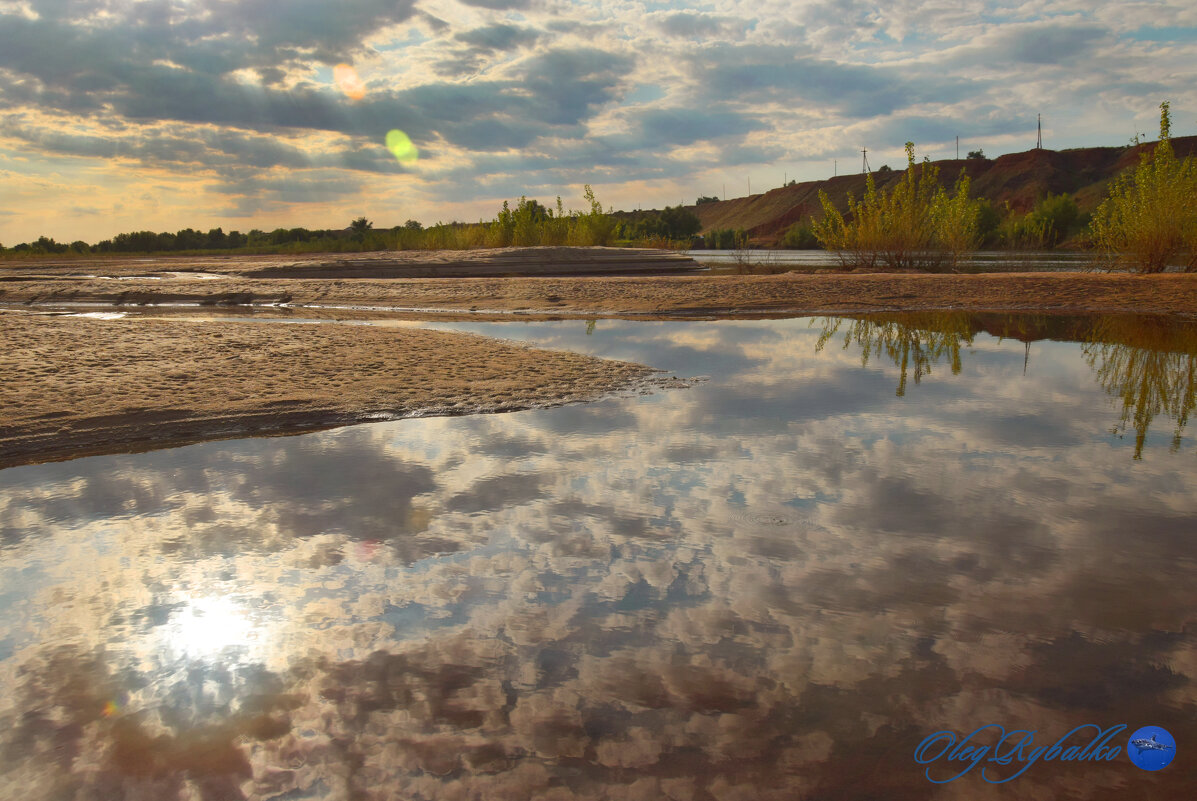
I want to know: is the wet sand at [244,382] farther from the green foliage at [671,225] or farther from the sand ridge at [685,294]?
the green foliage at [671,225]

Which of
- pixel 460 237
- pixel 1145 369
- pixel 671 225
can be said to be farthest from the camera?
pixel 671 225

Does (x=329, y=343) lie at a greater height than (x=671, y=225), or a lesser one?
lesser

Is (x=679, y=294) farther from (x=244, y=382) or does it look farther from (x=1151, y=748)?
(x=1151, y=748)

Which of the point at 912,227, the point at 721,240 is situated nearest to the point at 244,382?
the point at 912,227

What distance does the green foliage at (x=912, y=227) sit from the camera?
16.5m

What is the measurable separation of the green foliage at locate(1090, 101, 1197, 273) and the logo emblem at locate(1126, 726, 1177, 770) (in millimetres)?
15425

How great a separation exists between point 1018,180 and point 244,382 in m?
94.5

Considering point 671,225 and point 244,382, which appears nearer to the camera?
point 244,382

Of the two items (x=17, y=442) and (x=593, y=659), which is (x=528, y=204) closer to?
(x=17, y=442)

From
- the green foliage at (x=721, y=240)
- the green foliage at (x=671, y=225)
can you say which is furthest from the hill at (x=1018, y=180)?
the green foliage at (x=721, y=240)

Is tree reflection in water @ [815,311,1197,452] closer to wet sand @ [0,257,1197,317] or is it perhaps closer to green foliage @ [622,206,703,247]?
wet sand @ [0,257,1197,317]

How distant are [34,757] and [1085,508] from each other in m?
3.39

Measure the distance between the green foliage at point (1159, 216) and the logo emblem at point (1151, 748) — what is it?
1542cm

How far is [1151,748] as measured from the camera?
5.33 ft
